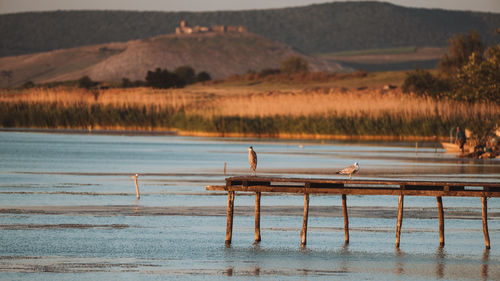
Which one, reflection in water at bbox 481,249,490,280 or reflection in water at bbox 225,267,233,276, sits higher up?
reflection in water at bbox 225,267,233,276

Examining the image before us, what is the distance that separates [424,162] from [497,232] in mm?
19089

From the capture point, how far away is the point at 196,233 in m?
18.9

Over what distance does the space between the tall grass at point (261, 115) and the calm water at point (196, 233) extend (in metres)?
19.5

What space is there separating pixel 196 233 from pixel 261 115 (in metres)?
41.7

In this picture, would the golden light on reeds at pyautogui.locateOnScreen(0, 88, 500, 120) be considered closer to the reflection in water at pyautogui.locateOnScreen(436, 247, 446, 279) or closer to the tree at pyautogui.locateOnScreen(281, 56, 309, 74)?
the reflection in water at pyautogui.locateOnScreen(436, 247, 446, 279)

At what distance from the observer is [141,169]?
113 ft

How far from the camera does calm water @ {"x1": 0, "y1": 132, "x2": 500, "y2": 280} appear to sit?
15297 millimetres

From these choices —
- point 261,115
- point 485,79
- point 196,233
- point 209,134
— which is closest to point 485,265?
point 196,233

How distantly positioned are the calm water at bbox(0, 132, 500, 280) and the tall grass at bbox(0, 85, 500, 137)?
1950cm

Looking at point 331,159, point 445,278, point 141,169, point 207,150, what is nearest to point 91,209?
point 445,278

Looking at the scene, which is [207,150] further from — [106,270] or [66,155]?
Result: [106,270]

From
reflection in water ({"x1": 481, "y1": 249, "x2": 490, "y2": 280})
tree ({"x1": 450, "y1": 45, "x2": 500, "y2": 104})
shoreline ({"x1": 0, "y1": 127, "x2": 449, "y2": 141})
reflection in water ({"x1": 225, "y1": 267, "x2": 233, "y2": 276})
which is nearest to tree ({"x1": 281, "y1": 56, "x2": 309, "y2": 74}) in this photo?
shoreline ({"x1": 0, "y1": 127, "x2": 449, "y2": 141})

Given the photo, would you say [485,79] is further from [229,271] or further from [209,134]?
[229,271]

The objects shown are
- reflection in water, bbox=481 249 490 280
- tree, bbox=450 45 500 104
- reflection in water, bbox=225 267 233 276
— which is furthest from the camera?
tree, bbox=450 45 500 104
